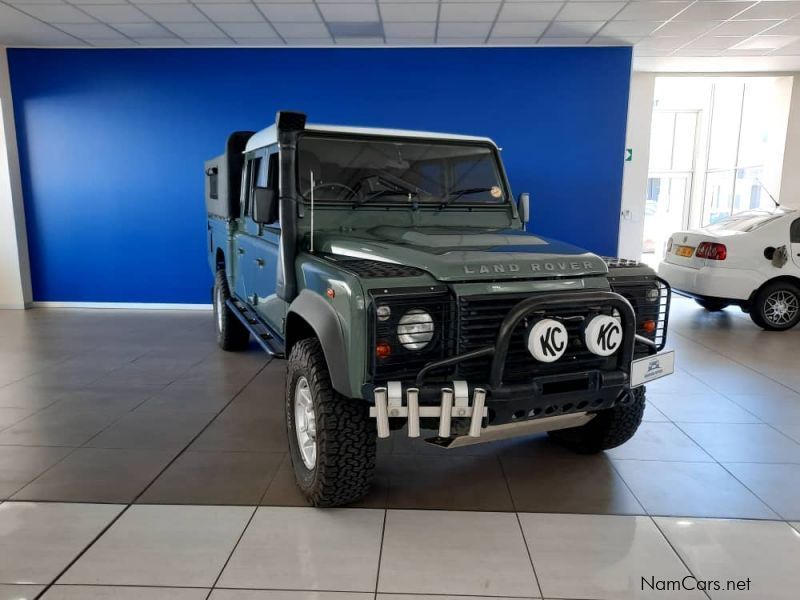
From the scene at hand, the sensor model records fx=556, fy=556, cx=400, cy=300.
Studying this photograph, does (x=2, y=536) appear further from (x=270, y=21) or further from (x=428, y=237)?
(x=270, y=21)

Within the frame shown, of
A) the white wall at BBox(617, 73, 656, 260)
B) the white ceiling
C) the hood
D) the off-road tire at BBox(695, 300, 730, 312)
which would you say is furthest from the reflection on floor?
the white wall at BBox(617, 73, 656, 260)

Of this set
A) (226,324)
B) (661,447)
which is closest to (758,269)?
(661,447)

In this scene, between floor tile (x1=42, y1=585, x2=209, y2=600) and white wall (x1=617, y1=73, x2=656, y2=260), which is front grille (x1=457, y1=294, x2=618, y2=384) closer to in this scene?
floor tile (x1=42, y1=585, x2=209, y2=600)

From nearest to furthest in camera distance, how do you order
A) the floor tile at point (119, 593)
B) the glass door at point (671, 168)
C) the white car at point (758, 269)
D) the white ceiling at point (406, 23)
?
the floor tile at point (119, 593)
the white ceiling at point (406, 23)
the white car at point (758, 269)
the glass door at point (671, 168)

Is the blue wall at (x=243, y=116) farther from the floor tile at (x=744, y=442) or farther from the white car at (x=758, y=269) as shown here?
the floor tile at (x=744, y=442)

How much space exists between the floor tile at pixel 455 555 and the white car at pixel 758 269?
205 inches

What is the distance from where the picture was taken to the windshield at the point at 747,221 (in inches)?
258

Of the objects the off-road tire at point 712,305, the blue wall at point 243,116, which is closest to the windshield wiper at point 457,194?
the blue wall at point 243,116

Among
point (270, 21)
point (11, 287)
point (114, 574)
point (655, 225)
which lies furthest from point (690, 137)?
point (114, 574)

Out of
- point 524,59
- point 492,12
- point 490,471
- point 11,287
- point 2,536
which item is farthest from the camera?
point 11,287

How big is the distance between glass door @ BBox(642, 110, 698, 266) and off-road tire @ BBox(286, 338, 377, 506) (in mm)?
14089

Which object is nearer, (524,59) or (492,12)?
(492,12)

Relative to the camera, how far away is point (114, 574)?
7.06ft

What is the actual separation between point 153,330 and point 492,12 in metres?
5.12
